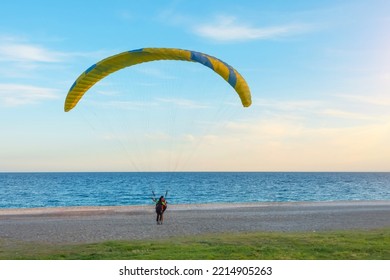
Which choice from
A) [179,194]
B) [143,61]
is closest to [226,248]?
[143,61]

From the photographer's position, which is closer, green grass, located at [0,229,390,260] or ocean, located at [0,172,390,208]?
green grass, located at [0,229,390,260]

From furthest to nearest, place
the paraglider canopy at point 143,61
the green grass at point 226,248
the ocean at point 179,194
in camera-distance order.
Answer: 1. the ocean at point 179,194
2. the paraglider canopy at point 143,61
3. the green grass at point 226,248

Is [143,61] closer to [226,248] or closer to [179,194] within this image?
[226,248]

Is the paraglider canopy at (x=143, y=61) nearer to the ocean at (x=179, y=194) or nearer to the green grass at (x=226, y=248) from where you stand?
the green grass at (x=226, y=248)

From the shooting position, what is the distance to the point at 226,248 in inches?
602

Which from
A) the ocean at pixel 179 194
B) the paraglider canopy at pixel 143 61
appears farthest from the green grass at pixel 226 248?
the ocean at pixel 179 194

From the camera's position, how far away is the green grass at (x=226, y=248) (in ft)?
46.0

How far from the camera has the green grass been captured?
46.0 ft

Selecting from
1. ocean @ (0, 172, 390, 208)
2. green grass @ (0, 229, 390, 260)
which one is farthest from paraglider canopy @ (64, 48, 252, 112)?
ocean @ (0, 172, 390, 208)

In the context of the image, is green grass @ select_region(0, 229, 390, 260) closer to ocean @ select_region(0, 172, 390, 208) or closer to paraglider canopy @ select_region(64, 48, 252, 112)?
paraglider canopy @ select_region(64, 48, 252, 112)

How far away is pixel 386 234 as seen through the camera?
18734 mm

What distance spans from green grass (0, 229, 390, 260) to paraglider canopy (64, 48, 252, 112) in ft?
16.7

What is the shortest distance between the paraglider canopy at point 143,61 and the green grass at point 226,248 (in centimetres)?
510
